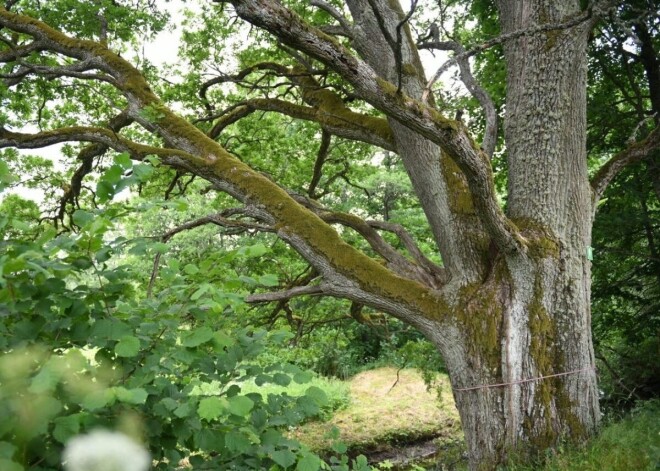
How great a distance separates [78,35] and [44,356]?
557cm

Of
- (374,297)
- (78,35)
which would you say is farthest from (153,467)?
(78,35)

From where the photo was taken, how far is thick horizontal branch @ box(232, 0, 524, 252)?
9.36 ft

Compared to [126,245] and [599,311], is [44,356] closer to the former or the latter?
[126,245]

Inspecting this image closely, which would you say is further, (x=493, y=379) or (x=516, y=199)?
(x=516, y=199)

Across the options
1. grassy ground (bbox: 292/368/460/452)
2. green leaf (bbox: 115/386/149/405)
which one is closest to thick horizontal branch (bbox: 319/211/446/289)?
green leaf (bbox: 115/386/149/405)

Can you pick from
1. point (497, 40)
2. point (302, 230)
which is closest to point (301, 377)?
point (497, 40)

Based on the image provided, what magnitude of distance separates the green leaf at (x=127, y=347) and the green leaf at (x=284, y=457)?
0.54 m

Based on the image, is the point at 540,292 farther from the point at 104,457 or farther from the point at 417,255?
the point at 104,457

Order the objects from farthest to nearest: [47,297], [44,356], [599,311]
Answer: [599,311] → [47,297] → [44,356]

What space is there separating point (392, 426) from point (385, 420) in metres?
0.37

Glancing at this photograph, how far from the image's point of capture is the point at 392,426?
1098 centimetres

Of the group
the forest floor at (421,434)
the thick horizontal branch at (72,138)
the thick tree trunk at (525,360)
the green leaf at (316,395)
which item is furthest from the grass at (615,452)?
the thick horizontal branch at (72,138)

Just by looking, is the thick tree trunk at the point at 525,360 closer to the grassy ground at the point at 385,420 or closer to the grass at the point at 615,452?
the grass at the point at 615,452

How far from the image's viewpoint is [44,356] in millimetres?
1431
